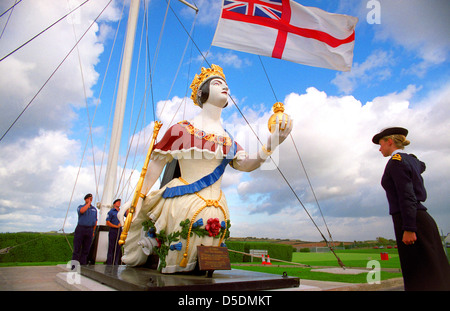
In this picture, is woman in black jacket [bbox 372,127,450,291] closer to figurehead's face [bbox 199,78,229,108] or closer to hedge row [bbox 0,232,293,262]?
figurehead's face [bbox 199,78,229,108]

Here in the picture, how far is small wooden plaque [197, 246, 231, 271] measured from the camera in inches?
98.0

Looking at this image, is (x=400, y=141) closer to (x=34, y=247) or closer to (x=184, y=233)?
(x=184, y=233)

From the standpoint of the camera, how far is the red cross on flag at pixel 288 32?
425 centimetres

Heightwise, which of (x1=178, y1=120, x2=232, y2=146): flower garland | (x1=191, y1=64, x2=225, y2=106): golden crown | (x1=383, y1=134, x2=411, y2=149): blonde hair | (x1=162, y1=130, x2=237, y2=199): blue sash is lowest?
(x1=162, y1=130, x2=237, y2=199): blue sash

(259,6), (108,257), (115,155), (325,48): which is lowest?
(108,257)

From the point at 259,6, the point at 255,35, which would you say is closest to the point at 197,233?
the point at 255,35

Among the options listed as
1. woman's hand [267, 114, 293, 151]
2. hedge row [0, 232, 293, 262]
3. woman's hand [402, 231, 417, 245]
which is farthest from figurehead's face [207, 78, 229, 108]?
hedge row [0, 232, 293, 262]

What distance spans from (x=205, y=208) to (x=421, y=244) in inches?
69.1

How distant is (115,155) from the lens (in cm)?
585

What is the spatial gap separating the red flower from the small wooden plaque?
0.14m

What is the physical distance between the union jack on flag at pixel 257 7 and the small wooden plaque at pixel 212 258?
3460 millimetres

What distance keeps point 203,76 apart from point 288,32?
1.94 m

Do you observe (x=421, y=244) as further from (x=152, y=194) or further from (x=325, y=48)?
(x=325, y=48)
